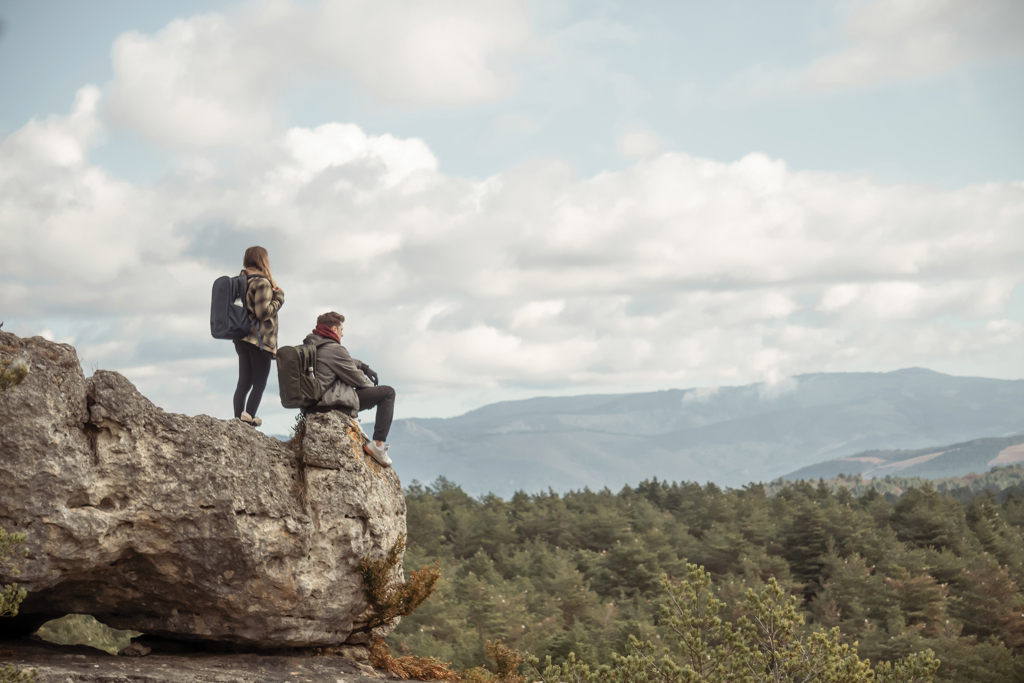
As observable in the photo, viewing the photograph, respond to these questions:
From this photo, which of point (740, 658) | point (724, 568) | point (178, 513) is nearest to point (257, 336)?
point (178, 513)

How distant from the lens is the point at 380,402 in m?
10.5

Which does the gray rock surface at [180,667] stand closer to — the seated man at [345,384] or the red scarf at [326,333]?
the seated man at [345,384]

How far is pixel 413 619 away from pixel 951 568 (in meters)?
23.0

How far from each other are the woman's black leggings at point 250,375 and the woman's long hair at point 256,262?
2.93ft

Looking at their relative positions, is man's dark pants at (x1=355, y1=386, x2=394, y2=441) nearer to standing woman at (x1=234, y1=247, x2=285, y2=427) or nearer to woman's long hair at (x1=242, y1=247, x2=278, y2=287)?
standing woman at (x1=234, y1=247, x2=285, y2=427)

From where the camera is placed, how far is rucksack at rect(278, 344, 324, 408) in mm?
9969

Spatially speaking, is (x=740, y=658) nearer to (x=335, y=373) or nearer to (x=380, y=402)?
(x=380, y=402)

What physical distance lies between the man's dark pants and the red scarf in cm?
74

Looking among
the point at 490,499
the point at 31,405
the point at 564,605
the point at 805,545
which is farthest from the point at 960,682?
the point at 490,499

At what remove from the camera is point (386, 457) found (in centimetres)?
1044

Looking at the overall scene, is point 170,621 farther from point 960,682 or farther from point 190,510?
point 960,682

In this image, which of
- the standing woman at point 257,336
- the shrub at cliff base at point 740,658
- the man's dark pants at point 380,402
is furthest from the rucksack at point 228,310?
the shrub at cliff base at point 740,658

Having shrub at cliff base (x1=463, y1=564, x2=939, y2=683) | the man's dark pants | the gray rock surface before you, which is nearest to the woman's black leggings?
the man's dark pants

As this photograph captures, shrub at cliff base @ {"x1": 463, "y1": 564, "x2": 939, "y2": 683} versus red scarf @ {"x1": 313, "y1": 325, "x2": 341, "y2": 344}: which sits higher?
red scarf @ {"x1": 313, "y1": 325, "x2": 341, "y2": 344}
